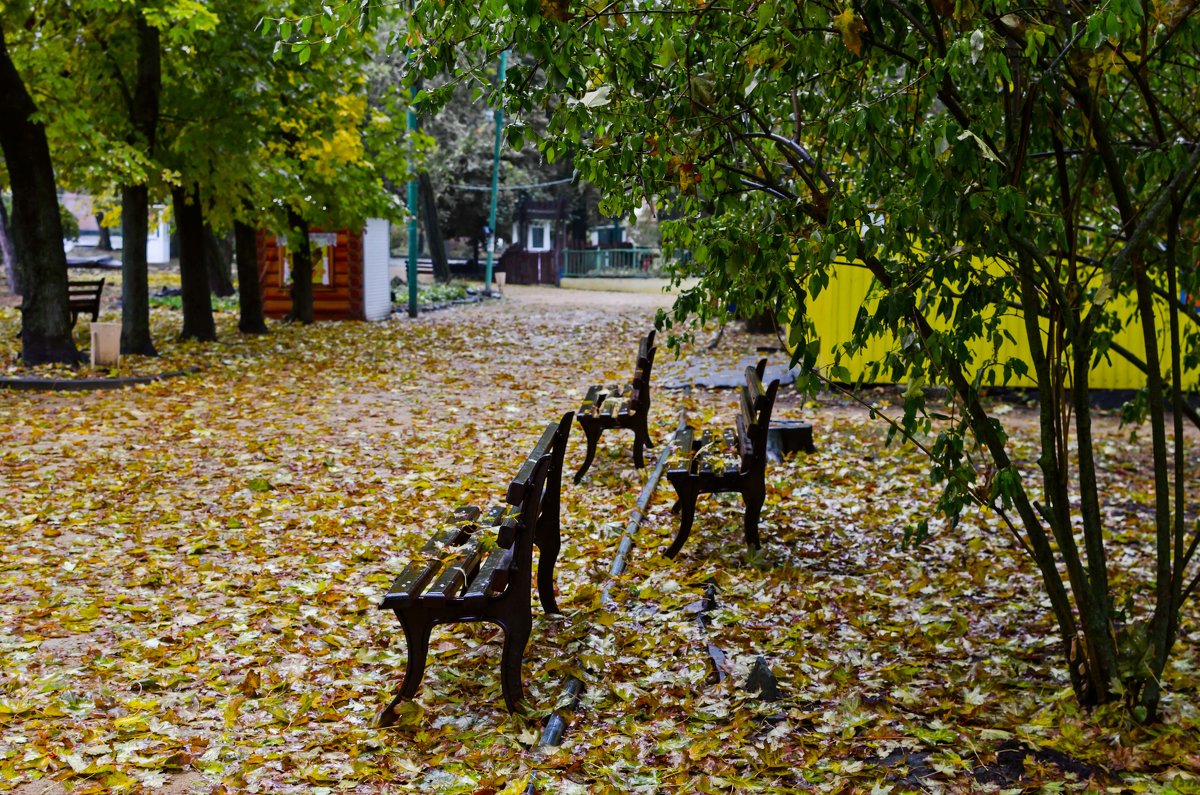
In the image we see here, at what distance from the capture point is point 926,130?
4473mm

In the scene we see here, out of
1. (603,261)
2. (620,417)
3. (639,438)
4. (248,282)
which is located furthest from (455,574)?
(603,261)

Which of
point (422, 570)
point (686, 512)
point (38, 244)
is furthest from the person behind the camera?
point (38, 244)

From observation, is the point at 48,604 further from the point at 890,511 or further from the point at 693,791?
the point at 890,511

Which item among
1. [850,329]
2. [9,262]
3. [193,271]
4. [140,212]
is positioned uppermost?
[140,212]

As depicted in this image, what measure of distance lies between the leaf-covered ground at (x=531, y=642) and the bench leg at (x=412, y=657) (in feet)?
0.33

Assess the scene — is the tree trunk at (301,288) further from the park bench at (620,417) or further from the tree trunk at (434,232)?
the tree trunk at (434,232)

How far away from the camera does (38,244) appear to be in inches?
640

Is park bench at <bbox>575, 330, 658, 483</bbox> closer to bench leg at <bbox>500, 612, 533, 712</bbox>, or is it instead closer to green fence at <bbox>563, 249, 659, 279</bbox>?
bench leg at <bbox>500, 612, 533, 712</bbox>

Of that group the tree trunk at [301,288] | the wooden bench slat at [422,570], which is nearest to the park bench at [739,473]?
the wooden bench slat at [422,570]

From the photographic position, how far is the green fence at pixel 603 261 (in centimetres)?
5897

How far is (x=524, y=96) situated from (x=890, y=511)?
4.84 meters

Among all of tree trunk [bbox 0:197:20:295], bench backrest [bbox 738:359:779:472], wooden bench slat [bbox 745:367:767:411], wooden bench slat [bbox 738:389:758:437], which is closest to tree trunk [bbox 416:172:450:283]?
tree trunk [bbox 0:197:20:295]

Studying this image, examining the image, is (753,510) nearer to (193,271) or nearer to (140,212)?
(140,212)

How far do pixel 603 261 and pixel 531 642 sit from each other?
5541cm
